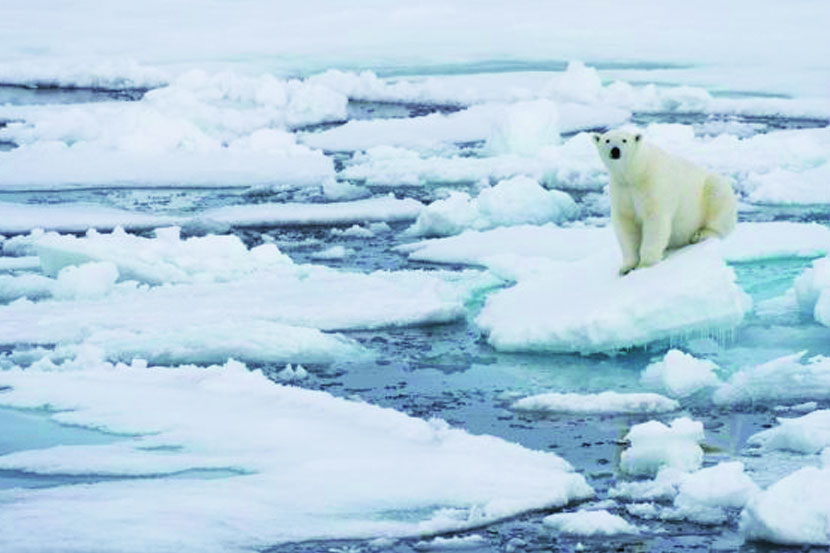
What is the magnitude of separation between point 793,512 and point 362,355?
257cm

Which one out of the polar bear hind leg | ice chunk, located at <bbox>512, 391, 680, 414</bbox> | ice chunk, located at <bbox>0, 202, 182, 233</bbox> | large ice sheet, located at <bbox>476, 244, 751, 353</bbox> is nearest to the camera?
ice chunk, located at <bbox>512, 391, 680, 414</bbox>

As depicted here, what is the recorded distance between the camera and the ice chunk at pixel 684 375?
5.87 metres

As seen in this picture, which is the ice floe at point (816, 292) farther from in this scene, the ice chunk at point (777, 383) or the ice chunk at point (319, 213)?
the ice chunk at point (319, 213)

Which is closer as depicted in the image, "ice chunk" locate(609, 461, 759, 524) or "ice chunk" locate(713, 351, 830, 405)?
"ice chunk" locate(609, 461, 759, 524)

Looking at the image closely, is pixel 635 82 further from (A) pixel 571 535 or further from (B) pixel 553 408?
(A) pixel 571 535

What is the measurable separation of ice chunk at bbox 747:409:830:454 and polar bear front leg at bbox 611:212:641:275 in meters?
1.54

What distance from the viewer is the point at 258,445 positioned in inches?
204

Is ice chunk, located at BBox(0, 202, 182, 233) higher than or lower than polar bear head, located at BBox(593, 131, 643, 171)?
lower

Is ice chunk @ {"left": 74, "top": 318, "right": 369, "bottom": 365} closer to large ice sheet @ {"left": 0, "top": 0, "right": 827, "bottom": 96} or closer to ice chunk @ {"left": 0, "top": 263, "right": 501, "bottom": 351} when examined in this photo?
ice chunk @ {"left": 0, "top": 263, "right": 501, "bottom": 351}

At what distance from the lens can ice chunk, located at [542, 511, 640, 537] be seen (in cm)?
440

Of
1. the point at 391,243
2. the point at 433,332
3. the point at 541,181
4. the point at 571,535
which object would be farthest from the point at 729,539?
the point at 541,181

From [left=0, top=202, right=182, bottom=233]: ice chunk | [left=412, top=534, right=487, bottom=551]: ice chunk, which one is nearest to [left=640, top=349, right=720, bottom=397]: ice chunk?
[left=412, top=534, right=487, bottom=551]: ice chunk

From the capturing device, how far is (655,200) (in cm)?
661

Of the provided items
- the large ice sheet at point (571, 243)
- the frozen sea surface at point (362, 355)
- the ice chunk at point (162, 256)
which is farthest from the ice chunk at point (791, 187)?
the ice chunk at point (162, 256)
